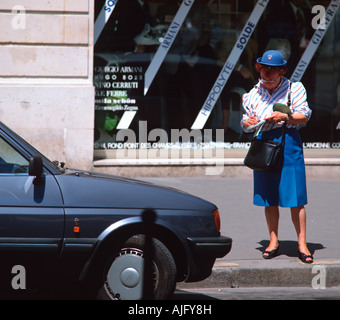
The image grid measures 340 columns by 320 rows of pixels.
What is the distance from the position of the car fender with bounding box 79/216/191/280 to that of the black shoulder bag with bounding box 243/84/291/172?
5.86ft

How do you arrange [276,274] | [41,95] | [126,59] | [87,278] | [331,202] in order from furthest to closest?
[126,59]
[41,95]
[331,202]
[276,274]
[87,278]

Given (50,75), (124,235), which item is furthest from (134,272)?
(50,75)

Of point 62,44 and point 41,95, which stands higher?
point 62,44

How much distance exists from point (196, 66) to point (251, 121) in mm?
5814

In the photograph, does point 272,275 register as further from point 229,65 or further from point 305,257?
point 229,65

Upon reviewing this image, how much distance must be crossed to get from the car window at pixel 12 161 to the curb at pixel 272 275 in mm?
1880

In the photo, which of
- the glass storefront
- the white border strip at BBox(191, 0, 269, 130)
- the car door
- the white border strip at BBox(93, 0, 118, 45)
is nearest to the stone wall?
the white border strip at BBox(93, 0, 118, 45)

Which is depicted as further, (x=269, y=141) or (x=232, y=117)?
(x=232, y=117)

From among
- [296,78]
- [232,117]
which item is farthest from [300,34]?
[232,117]

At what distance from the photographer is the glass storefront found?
12.3 metres

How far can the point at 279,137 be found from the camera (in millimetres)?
6918
